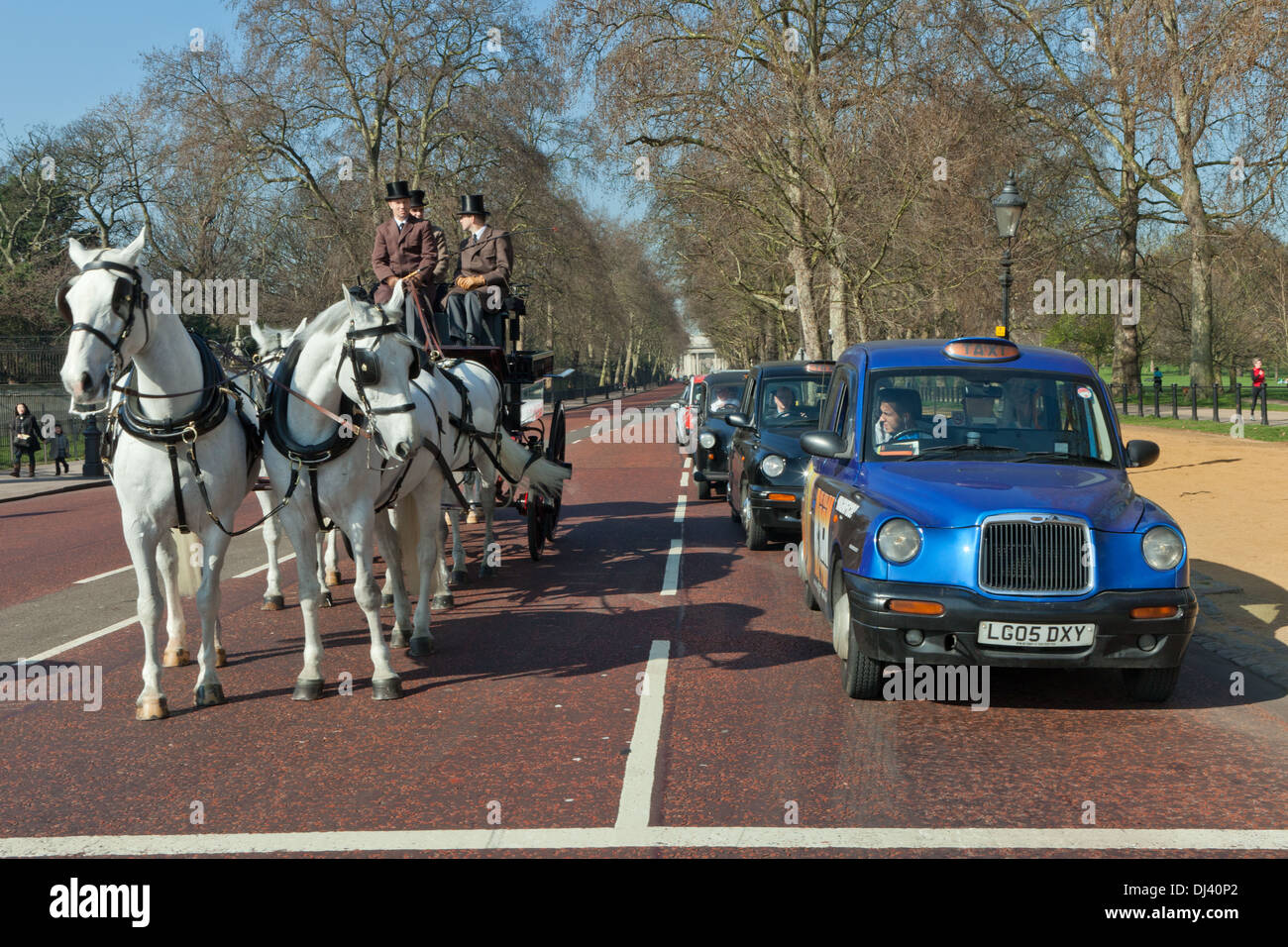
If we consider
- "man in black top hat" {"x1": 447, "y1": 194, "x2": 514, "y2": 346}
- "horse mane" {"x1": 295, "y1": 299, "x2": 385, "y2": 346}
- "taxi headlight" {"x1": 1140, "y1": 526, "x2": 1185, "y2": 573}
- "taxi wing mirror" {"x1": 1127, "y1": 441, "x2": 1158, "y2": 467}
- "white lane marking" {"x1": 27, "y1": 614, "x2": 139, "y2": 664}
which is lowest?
"white lane marking" {"x1": 27, "y1": 614, "x2": 139, "y2": 664}

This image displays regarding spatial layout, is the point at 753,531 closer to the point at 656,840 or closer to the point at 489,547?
the point at 489,547

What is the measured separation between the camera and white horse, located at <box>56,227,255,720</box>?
5.80 m

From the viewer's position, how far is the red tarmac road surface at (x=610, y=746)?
4.88 meters

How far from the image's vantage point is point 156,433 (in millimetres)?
6383

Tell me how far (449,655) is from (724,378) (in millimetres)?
13147

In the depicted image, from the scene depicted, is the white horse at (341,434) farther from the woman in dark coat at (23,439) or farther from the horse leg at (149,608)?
the woman in dark coat at (23,439)

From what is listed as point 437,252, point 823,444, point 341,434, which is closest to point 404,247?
point 437,252

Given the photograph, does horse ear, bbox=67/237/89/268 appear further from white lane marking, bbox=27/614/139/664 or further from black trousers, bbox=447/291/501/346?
black trousers, bbox=447/291/501/346

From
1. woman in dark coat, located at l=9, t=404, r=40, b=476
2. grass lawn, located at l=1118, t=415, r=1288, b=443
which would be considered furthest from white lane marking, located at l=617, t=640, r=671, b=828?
woman in dark coat, located at l=9, t=404, r=40, b=476

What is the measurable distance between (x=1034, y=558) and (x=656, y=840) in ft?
8.62

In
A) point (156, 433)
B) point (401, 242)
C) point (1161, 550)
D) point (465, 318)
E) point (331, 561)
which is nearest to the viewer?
point (1161, 550)

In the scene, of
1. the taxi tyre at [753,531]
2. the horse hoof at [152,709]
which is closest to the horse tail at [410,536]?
the horse hoof at [152,709]

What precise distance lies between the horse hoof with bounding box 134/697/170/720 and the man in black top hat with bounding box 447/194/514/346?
20.6ft
